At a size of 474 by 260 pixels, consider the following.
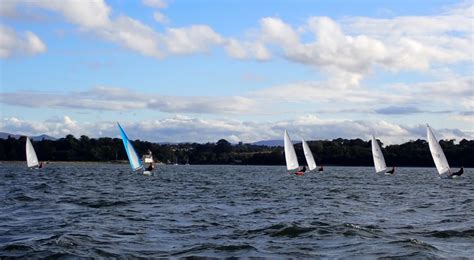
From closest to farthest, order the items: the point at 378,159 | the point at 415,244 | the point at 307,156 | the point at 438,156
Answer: the point at 415,244
the point at 438,156
the point at 378,159
the point at 307,156

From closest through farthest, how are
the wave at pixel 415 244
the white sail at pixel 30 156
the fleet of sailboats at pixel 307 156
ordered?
the wave at pixel 415 244, the fleet of sailboats at pixel 307 156, the white sail at pixel 30 156

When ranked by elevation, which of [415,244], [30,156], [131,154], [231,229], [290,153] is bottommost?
[415,244]

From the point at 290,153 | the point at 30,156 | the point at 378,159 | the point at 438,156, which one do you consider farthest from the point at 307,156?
the point at 30,156

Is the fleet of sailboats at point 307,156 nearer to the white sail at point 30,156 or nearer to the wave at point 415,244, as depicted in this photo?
the white sail at point 30,156

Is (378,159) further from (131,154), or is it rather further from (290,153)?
(131,154)

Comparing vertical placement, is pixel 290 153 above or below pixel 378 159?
above

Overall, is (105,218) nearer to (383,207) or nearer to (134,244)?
(134,244)

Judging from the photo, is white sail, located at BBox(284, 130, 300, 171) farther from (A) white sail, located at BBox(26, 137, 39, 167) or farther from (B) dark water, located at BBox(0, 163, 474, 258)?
(B) dark water, located at BBox(0, 163, 474, 258)

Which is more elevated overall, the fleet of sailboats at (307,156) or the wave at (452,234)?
the fleet of sailboats at (307,156)

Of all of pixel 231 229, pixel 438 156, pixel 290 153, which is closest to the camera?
pixel 231 229

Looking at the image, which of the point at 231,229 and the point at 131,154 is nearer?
the point at 231,229

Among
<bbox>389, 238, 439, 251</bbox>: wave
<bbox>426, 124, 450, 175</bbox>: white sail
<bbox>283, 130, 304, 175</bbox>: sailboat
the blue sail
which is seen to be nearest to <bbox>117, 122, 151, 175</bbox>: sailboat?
the blue sail

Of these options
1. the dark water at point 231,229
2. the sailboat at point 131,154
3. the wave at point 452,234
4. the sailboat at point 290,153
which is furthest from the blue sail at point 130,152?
the wave at point 452,234

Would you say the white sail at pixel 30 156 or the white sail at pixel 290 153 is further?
the white sail at pixel 30 156
